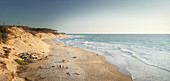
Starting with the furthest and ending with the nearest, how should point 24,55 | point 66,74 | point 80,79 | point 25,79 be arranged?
point 24,55 → point 66,74 → point 80,79 → point 25,79

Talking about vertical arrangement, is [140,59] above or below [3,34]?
below

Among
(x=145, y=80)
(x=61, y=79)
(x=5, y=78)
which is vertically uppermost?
(x=5, y=78)

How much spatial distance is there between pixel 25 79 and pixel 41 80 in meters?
1.07

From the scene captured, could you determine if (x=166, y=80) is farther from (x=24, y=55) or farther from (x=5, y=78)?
(x=24, y=55)

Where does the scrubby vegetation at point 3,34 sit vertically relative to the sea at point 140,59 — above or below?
above

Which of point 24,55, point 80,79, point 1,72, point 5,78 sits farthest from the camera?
point 24,55

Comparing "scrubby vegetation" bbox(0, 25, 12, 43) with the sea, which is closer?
the sea

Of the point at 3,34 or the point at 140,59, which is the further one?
the point at 140,59

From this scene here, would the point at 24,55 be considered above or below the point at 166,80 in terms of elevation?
above

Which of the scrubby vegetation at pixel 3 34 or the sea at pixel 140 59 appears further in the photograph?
the scrubby vegetation at pixel 3 34

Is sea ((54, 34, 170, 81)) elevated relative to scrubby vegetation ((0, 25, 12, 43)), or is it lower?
lower

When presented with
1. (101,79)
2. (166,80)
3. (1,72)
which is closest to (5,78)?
(1,72)

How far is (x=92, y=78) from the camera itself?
5.82m

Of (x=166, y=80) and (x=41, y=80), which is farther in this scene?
(x=166, y=80)
